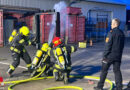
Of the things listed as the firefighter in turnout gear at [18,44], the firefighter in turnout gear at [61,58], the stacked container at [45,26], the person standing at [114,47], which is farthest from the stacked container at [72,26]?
the person standing at [114,47]

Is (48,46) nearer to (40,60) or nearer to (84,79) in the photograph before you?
(40,60)

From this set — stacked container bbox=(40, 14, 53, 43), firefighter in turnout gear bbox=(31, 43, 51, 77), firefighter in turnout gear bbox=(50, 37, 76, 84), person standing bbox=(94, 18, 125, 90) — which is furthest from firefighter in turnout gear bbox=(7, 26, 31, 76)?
stacked container bbox=(40, 14, 53, 43)

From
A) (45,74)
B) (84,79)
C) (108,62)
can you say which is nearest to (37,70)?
(45,74)

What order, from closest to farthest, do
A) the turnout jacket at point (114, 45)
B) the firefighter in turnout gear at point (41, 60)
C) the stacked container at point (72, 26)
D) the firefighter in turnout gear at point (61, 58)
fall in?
the turnout jacket at point (114, 45)
the firefighter in turnout gear at point (61, 58)
the firefighter in turnout gear at point (41, 60)
the stacked container at point (72, 26)

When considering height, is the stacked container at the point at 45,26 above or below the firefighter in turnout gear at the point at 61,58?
above

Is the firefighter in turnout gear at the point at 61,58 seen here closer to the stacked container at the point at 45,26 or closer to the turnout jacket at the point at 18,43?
the turnout jacket at the point at 18,43

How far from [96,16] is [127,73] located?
2026 centimetres

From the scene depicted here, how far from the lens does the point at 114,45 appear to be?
5.64 metres

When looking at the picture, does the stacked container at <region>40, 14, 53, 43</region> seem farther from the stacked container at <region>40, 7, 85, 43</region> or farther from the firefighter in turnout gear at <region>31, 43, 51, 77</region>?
the firefighter in turnout gear at <region>31, 43, 51, 77</region>

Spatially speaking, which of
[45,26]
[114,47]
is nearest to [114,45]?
[114,47]

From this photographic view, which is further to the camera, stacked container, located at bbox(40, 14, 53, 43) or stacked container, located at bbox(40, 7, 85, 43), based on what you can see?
stacked container, located at bbox(40, 7, 85, 43)

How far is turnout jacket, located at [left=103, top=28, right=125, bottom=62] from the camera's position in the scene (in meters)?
5.60

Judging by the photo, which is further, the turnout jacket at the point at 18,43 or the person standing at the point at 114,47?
the turnout jacket at the point at 18,43

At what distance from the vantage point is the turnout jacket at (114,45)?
18.4ft
